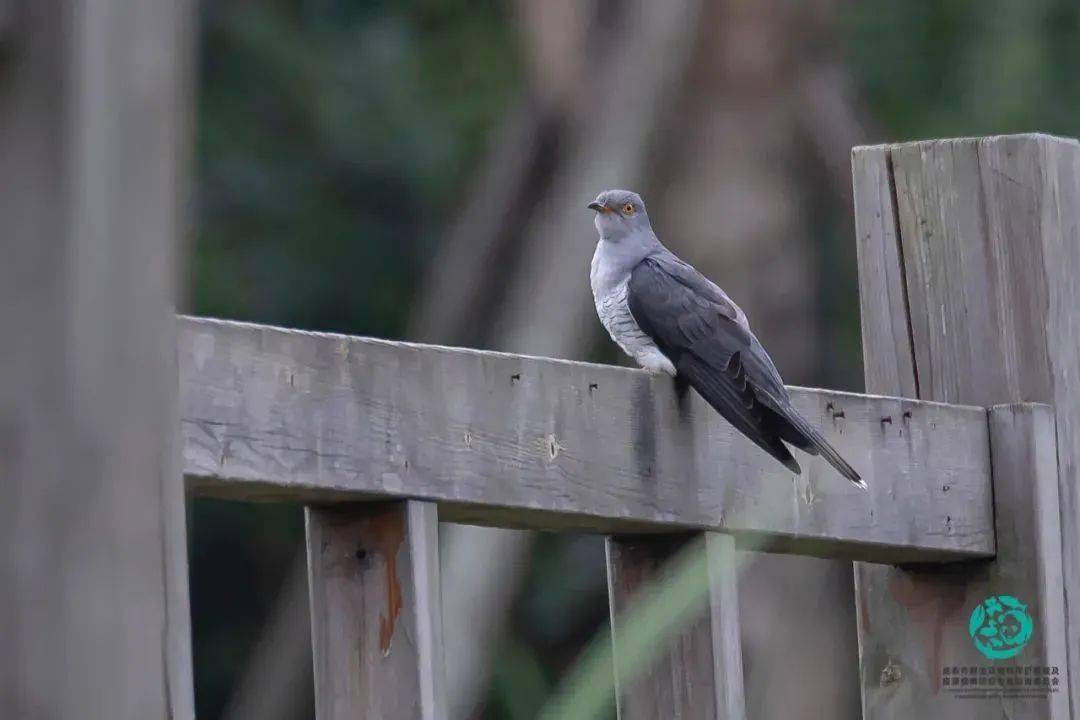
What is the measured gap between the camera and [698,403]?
254cm

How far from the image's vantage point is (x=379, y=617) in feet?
5.97

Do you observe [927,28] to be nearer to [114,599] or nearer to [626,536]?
[626,536]

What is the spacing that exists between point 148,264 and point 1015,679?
2.14m

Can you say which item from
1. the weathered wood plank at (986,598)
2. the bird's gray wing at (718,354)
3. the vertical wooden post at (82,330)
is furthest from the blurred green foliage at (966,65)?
the vertical wooden post at (82,330)

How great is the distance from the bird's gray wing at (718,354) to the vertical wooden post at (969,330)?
0.27 meters

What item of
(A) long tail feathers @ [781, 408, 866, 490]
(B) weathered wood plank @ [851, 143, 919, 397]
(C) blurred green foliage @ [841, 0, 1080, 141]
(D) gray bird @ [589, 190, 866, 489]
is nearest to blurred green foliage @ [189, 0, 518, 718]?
(C) blurred green foliage @ [841, 0, 1080, 141]

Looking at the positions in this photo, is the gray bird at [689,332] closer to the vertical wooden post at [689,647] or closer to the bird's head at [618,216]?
the bird's head at [618,216]

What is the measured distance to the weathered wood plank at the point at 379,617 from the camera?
1.79 m

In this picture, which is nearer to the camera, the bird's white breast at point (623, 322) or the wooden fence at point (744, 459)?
the wooden fence at point (744, 459)

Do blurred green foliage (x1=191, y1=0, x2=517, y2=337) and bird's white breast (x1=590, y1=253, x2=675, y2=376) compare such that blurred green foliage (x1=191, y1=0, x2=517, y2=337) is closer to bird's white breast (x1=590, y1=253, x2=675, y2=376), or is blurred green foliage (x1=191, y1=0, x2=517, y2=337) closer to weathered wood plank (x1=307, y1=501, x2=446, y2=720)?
bird's white breast (x1=590, y1=253, x2=675, y2=376)

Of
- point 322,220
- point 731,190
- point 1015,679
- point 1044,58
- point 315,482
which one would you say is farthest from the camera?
point 322,220

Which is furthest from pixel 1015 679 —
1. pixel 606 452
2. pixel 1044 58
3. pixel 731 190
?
pixel 1044 58

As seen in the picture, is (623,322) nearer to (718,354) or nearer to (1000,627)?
(718,354)

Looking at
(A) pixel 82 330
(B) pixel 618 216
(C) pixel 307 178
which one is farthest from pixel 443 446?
(C) pixel 307 178
